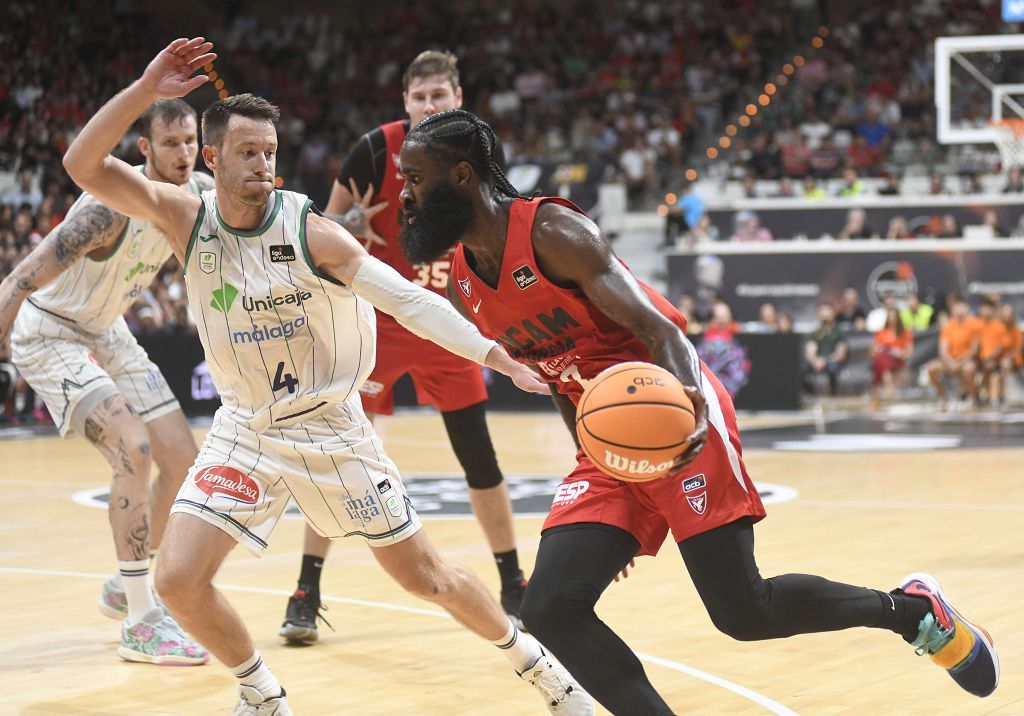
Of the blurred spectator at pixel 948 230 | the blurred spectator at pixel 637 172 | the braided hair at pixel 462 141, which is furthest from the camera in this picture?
the blurred spectator at pixel 637 172

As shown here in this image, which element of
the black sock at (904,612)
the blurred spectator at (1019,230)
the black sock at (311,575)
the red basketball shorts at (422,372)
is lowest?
the blurred spectator at (1019,230)

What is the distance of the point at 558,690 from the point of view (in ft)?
14.1

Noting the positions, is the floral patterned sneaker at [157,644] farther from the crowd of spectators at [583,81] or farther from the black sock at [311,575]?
the crowd of spectators at [583,81]

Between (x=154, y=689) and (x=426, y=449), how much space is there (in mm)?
8533

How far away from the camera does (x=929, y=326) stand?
18.7 metres

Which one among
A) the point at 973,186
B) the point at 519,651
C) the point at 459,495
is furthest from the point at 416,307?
the point at 973,186

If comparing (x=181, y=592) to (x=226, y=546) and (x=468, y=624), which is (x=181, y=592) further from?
(x=468, y=624)

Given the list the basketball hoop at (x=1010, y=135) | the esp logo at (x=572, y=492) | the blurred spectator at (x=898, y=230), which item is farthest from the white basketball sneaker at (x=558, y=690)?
the blurred spectator at (x=898, y=230)

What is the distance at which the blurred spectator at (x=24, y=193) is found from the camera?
1953 centimetres

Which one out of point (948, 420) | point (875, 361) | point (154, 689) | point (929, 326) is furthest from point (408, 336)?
point (929, 326)

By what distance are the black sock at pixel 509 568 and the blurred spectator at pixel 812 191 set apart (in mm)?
15996

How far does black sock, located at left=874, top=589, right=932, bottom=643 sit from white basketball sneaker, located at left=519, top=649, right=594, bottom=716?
3.16 feet

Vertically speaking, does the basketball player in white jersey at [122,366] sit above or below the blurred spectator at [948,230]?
above

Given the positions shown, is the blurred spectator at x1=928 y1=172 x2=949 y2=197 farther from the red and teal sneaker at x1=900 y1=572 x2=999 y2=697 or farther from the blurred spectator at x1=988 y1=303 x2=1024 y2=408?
the red and teal sneaker at x1=900 y1=572 x2=999 y2=697
